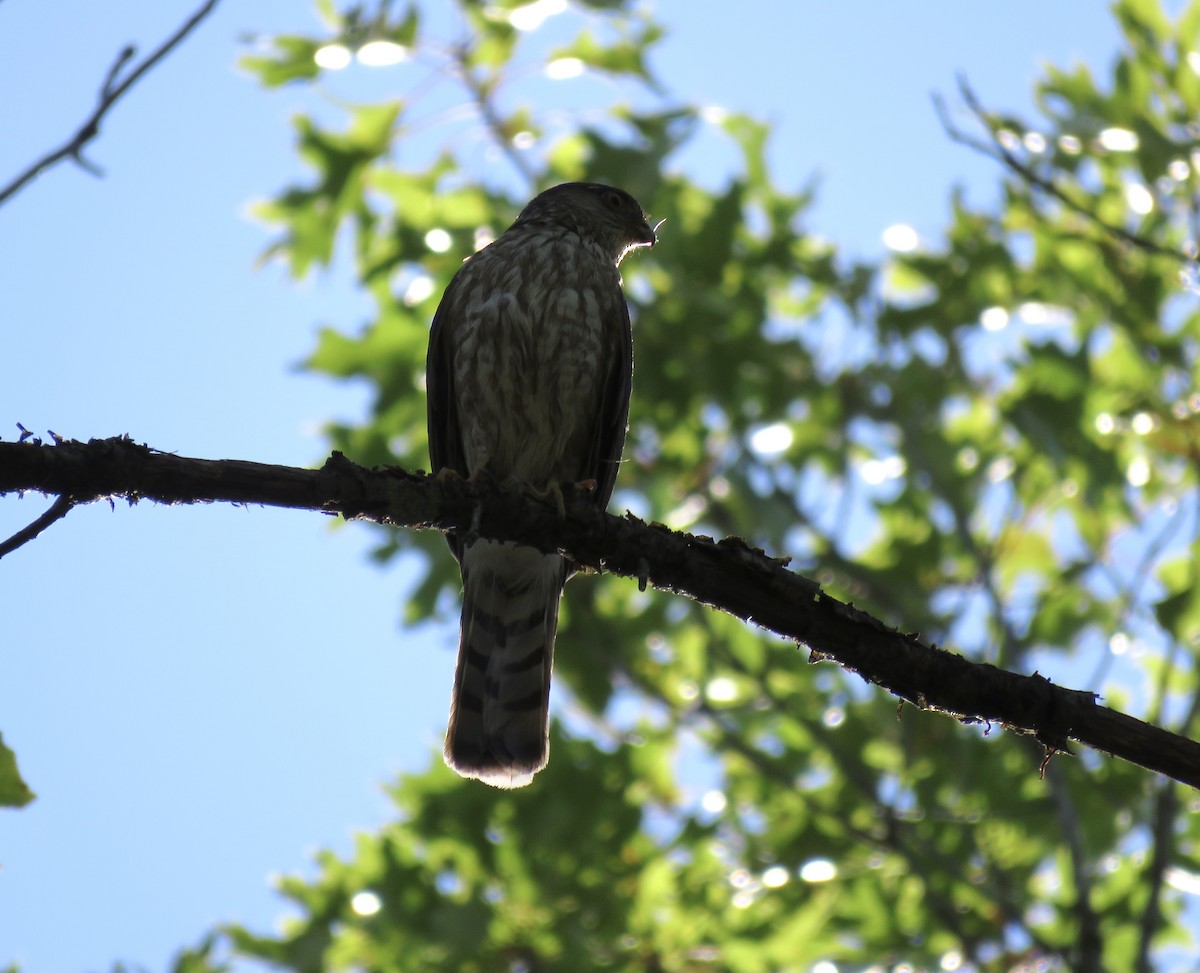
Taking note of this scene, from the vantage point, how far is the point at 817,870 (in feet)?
20.3

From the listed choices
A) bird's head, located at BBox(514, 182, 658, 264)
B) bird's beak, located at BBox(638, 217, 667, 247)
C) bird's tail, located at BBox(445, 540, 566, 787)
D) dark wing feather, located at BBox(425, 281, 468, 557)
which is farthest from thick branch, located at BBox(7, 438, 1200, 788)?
bird's beak, located at BBox(638, 217, 667, 247)

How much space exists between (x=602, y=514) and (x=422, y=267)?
4192 millimetres

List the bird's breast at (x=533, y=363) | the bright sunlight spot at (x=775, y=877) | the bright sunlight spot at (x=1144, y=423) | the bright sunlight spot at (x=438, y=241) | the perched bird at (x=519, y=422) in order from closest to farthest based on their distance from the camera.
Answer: the perched bird at (x=519, y=422), the bird's breast at (x=533, y=363), the bright sunlight spot at (x=775, y=877), the bright sunlight spot at (x=1144, y=423), the bright sunlight spot at (x=438, y=241)

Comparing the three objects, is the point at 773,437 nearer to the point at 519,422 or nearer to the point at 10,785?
the point at 519,422

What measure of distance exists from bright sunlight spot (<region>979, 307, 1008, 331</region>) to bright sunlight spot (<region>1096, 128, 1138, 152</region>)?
51.4 inches

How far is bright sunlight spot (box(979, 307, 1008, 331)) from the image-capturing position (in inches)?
282

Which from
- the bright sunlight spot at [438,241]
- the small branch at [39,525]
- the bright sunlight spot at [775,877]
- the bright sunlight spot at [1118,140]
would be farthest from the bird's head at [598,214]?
the small branch at [39,525]

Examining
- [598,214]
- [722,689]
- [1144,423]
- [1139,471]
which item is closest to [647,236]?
[598,214]

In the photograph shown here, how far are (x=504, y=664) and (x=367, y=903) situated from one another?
1765mm

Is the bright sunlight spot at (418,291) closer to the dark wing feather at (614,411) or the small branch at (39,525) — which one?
the dark wing feather at (614,411)

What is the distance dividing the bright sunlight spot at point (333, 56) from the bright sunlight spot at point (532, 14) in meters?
0.84

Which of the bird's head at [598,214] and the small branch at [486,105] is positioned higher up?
the small branch at [486,105]

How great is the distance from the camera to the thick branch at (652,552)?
103 inches

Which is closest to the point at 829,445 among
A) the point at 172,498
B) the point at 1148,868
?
the point at 1148,868
